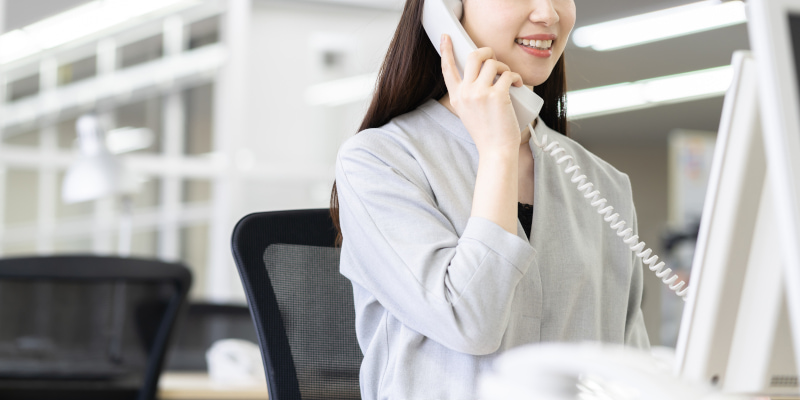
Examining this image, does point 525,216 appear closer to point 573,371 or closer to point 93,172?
Result: point 573,371

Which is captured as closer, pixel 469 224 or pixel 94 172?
pixel 469 224

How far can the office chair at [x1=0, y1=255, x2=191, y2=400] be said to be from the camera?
78.5 inches

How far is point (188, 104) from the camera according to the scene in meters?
5.70

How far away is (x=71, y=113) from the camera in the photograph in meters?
5.29

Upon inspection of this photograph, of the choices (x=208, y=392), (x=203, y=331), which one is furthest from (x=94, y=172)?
(x=208, y=392)

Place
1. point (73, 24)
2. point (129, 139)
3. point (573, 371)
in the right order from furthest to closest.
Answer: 1. point (129, 139)
2. point (73, 24)
3. point (573, 371)

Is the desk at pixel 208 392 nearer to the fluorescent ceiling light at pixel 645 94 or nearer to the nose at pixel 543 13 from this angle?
the nose at pixel 543 13

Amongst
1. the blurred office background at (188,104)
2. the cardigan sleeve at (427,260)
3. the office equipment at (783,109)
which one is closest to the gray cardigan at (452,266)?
the cardigan sleeve at (427,260)

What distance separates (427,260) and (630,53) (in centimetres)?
389

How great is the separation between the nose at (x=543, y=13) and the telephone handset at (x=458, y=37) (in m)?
0.09

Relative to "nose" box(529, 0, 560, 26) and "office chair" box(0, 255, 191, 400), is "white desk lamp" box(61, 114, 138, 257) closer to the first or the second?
"office chair" box(0, 255, 191, 400)

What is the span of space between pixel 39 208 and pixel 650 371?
5.22 metres

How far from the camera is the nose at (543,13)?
44.5 inches

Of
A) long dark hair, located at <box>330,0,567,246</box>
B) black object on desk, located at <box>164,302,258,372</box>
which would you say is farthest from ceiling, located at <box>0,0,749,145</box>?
black object on desk, located at <box>164,302,258,372</box>
